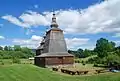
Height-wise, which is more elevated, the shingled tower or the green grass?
the shingled tower

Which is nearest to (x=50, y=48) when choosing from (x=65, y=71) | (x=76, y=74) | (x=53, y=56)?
(x=53, y=56)

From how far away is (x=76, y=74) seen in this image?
39.6m

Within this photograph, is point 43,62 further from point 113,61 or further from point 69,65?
point 113,61

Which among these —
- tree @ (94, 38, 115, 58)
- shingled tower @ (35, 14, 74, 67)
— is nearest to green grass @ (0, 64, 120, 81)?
shingled tower @ (35, 14, 74, 67)

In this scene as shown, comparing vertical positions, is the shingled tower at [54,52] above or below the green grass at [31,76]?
above

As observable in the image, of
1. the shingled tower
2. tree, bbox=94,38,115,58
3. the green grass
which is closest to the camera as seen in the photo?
the green grass

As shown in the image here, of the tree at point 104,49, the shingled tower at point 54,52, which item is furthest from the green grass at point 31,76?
the tree at point 104,49

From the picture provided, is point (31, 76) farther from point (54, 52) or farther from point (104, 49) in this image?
point (104, 49)

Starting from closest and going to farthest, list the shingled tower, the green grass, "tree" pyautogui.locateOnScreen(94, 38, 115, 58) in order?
the green grass
the shingled tower
"tree" pyautogui.locateOnScreen(94, 38, 115, 58)

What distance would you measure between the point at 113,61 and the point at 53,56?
58.1 ft

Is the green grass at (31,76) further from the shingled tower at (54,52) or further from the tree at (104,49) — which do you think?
the tree at (104,49)

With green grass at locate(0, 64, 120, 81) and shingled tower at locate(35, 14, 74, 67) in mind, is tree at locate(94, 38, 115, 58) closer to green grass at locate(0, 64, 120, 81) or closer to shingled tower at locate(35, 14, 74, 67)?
shingled tower at locate(35, 14, 74, 67)

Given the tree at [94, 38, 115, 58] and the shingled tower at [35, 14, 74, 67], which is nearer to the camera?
the shingled tower at [35, 14, 74, 67]

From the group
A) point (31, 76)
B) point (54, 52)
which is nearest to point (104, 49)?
point (54, 52)
